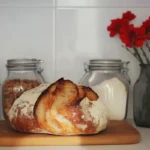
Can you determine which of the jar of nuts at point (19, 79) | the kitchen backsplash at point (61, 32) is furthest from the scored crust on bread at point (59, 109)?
the kitchen backsplash at point (61, 32)

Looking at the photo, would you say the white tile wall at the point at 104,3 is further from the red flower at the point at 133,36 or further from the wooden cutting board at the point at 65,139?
the wooden cutting board at the point at 65,139

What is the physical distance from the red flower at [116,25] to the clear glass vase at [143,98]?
0.13m

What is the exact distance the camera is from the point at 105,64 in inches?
35.7

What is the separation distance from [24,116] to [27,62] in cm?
22

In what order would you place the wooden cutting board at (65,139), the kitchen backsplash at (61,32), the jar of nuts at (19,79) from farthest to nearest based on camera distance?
the kitchen backsplash at (61,32) < the jar of nuts at (19,79) < the wooden cutting board at (65,139)

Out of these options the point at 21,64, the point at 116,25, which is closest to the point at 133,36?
the point at 116,25

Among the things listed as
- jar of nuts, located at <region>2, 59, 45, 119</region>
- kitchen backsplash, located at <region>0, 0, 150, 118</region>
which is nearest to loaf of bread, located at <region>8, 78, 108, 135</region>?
jar of nuts, located at <region>2, 59, 45, 119</region>

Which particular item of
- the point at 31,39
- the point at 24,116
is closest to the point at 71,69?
the point at 31,39

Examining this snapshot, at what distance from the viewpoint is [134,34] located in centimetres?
90

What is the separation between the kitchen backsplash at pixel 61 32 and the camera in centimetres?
100

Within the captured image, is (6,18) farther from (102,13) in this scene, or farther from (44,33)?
(102,13)

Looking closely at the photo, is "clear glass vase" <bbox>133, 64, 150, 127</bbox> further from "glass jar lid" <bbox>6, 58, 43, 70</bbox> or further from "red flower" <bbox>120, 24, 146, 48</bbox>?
"glass jar lid" <bbox>6, 58, 43, 70</bbox>

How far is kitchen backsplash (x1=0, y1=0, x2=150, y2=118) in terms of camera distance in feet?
3.28

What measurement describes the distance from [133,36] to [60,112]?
33 cm
